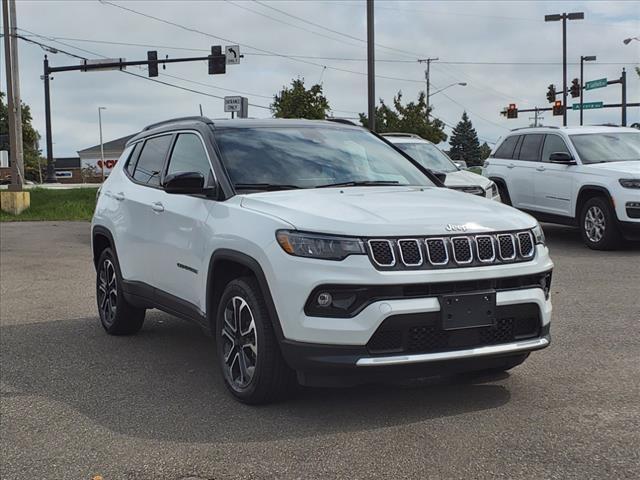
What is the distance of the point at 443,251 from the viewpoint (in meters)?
4.18

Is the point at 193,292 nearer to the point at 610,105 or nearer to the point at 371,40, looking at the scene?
the point at 371,40

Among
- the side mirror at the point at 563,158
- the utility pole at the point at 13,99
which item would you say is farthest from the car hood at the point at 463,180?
the utility pole at the point at 13,99

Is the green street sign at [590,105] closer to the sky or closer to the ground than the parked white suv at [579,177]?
closer to the sky

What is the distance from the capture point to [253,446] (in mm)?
4074

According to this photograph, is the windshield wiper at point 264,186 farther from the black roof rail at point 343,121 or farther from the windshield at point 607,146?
the windshield at point 607,146

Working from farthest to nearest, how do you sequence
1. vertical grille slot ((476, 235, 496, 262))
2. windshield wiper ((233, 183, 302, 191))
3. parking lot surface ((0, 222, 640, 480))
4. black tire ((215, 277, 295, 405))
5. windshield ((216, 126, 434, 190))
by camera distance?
windshield ((216, 126, 434, 190)) < windshield wiper ((233, 183, 302, 191)) < black tire ((215, 277, 295, 405)) < vertical grille slot ((476, 235, 496, 262)) < parking lot surface ((0, 222, 640, 480))

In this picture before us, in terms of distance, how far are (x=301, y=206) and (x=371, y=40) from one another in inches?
758

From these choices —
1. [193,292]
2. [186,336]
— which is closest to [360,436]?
[193,292]

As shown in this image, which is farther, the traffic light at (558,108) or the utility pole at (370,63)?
the traffic light at (558,108)

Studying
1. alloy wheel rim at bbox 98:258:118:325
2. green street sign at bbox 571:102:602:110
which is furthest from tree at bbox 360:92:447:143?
alloy wheel rim at bbox 98:258:118:325

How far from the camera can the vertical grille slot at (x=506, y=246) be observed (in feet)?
14.4

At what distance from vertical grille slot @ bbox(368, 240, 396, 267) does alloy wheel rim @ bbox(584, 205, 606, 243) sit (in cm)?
870

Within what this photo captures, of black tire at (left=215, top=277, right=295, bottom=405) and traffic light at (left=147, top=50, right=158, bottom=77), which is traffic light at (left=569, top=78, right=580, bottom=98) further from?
black tire at (left=215, top=277, right=295, bottom=405)

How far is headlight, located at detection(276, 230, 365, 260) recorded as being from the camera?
411 centimetres
